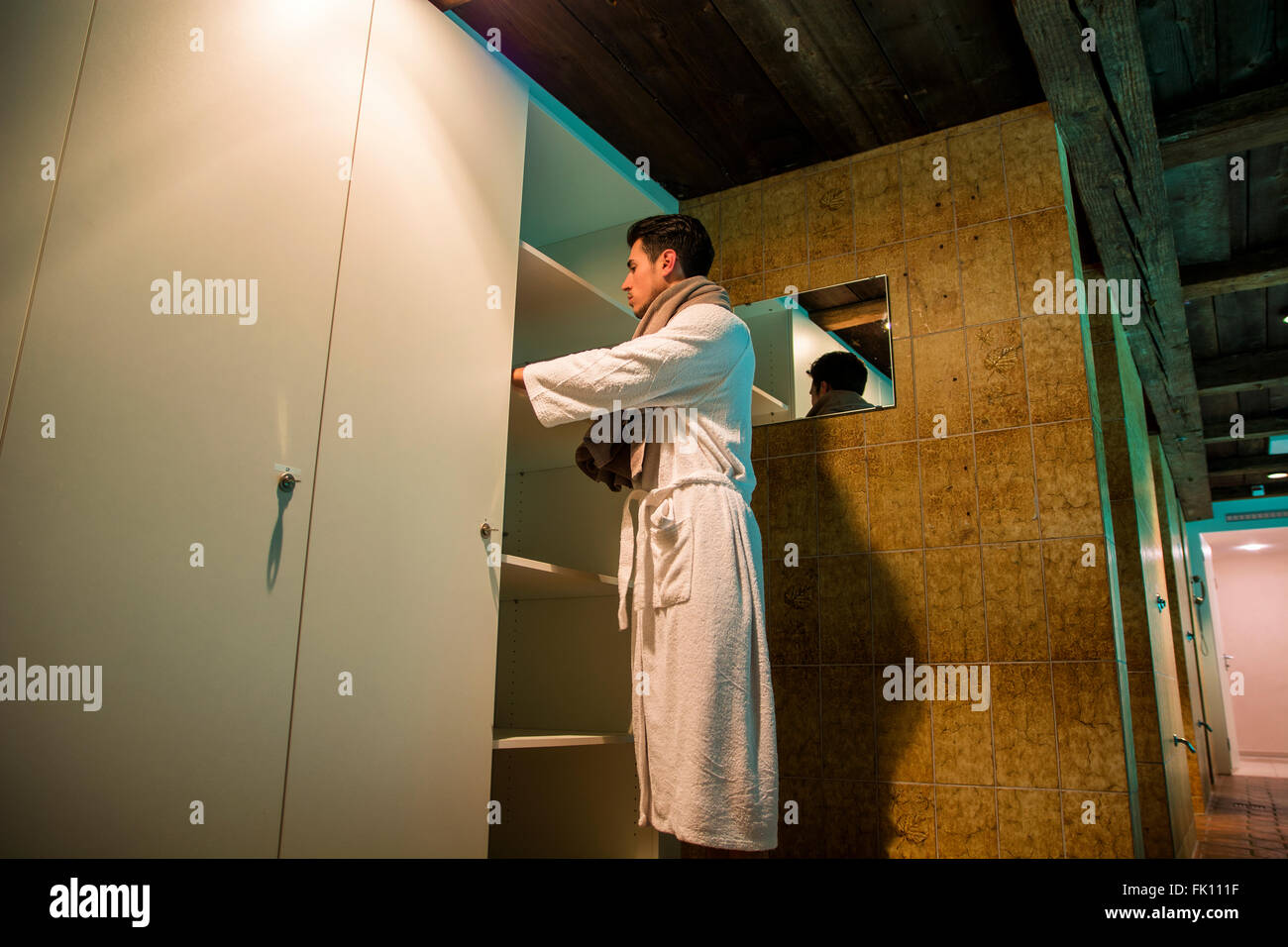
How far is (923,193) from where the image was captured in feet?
8.05

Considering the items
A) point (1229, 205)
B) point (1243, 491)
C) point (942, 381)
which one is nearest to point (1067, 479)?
point (942, 381)

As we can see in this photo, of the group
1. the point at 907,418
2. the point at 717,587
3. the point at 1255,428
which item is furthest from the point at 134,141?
the point at 1255,428

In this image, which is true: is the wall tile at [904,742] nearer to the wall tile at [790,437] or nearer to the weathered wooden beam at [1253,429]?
the wall tile at [790,437]

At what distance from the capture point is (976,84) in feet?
7.47

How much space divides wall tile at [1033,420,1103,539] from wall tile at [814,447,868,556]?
466 millimetres

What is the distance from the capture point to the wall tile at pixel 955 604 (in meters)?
2.13

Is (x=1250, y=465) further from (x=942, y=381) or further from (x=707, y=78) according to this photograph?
(x=707, y=78)

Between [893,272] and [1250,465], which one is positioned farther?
[1250,465]

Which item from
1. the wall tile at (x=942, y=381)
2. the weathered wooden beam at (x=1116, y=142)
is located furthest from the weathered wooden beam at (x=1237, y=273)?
the wall tile at (x=942, y=381)

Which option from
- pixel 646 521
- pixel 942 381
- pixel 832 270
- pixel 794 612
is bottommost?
pixel 794 612

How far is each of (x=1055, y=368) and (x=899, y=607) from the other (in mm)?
754

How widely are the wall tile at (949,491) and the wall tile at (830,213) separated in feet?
2.36
